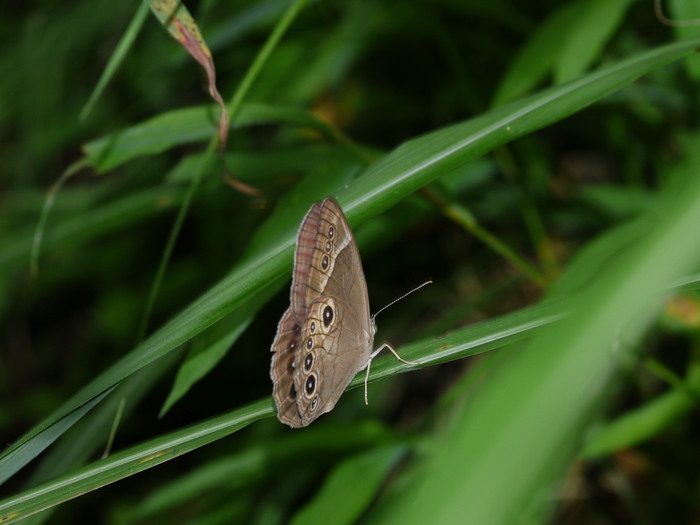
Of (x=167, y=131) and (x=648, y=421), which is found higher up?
(x=167, y=131)

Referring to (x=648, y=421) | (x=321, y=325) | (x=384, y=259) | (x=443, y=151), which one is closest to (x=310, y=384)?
(x=321, y=325)

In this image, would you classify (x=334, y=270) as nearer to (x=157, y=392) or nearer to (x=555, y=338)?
(x=555, y=338)

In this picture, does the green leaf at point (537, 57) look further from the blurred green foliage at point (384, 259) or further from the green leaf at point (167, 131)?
the green leaf at point (167, 131)

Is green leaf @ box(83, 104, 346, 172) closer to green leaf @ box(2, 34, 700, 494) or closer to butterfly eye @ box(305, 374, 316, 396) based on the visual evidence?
green leaf @ box(2, 34, 700, 494)

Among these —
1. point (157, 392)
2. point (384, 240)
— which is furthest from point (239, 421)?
point (157, 392)

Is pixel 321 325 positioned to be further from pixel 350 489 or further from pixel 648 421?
pixel 648 421

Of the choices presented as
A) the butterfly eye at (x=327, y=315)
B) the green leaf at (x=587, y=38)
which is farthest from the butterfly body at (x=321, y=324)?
the green leaf at (x=587, y=38)

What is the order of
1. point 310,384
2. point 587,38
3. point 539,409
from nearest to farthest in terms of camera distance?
point 539,409
point 310,384
point 587,38
